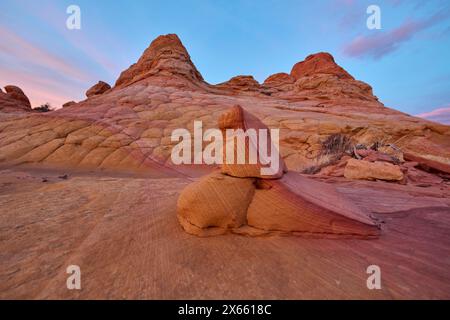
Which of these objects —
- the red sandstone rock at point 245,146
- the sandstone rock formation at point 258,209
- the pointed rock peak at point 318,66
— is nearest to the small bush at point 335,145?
Result: the sandstone rock formation at point 258,209

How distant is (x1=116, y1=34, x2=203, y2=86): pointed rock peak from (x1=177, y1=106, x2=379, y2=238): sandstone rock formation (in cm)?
1811

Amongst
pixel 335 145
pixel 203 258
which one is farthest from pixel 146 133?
pixel 203 258

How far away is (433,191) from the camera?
3148mm

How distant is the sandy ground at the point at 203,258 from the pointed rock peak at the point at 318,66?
2867 cm

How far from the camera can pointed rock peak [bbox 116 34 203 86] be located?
18.4 m

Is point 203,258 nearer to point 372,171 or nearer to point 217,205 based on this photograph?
point 217,205

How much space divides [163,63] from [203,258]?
20839mm

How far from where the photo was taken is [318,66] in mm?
31141

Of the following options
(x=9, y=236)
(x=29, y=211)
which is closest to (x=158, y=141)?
→ (x=29, y=211)

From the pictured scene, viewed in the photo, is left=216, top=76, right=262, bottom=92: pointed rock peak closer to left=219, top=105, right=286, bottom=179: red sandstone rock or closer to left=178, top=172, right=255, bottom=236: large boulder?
left=219, top=105, right=286, bottom=179: red sandstone rock

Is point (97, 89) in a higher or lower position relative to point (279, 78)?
lower

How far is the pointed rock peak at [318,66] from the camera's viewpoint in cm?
2655

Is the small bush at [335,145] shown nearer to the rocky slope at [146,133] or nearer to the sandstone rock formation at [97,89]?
the rocky slope at [146,133]

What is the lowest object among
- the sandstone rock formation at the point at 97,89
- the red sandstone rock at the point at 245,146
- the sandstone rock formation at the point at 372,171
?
the sandstone rock formation at the point at 372,171
